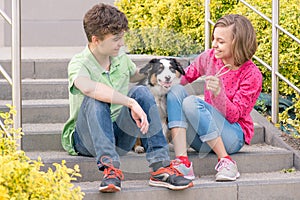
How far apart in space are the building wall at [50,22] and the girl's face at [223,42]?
408 cm

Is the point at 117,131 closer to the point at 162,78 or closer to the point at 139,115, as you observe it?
the point at 139,115

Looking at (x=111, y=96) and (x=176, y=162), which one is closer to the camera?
(x=111, y=96)

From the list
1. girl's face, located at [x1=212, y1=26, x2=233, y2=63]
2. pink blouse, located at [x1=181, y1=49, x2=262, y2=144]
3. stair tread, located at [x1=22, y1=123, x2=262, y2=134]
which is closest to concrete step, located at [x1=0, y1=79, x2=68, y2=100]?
stair tread, located at [x1=22, y1=123, x2=262, y2=134]

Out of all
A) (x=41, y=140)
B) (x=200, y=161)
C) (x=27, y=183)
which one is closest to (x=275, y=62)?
(x=200, y=161)

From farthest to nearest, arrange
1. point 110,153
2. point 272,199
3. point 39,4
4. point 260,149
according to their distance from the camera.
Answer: point 39,4, point 260,149, point 272,199, point 110,153

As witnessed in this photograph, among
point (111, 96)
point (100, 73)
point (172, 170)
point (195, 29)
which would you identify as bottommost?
point (172, 170)

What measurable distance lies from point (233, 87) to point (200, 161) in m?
0.45

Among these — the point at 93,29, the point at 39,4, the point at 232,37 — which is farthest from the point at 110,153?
the point at 39,4

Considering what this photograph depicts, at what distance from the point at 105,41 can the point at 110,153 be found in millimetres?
564

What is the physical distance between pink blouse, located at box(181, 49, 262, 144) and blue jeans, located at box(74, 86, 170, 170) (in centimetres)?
31

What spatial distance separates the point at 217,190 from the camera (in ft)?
12.2

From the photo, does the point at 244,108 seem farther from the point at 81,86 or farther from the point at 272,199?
the point at 81,86

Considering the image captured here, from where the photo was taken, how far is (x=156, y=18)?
6164mm

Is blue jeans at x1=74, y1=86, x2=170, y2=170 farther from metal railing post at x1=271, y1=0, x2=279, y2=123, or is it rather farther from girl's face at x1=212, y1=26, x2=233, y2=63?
metal railing post at x1=271, y1=0, x2=279, y2=123
